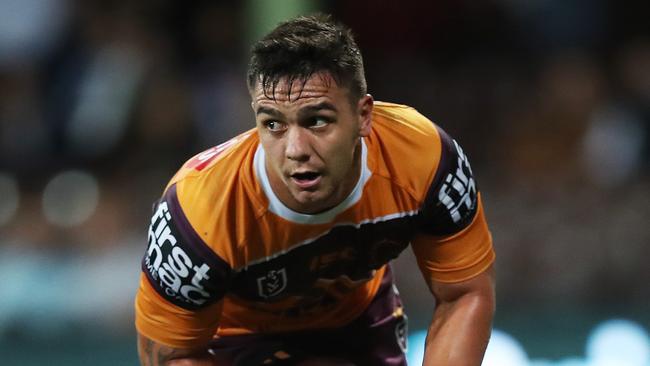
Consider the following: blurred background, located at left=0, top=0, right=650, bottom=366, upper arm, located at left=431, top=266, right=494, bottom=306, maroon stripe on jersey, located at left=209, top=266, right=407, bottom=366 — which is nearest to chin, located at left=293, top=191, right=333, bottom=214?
upper arm, located at left=431, top=266, right=494, bottom=306

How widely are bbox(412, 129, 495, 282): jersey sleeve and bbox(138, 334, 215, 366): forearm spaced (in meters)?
0.68

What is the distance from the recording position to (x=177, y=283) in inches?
152

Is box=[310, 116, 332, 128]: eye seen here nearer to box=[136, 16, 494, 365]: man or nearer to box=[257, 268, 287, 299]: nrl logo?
box=[136, 16, 494, 365]: man

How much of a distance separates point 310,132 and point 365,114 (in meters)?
0.22

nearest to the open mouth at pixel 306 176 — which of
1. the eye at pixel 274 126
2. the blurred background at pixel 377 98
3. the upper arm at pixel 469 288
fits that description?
the eye at pixel 274 126

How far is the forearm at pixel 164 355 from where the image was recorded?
4.00 metres

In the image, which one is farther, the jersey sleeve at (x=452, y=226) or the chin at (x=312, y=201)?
the jersey sleeve at (x=452, y=226)

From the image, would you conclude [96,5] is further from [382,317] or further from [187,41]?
[382,317]

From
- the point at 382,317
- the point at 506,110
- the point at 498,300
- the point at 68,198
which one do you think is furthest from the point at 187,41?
the point at 382,317

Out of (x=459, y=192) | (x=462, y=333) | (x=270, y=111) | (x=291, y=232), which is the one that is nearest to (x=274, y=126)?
(x=270, y=111)

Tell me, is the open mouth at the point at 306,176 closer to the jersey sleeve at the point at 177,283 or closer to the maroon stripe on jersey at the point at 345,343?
the jersey sleeve at the point at 177,283

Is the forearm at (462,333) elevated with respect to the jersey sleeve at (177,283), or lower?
lower

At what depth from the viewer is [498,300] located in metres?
6.94

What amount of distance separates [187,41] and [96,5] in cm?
56
